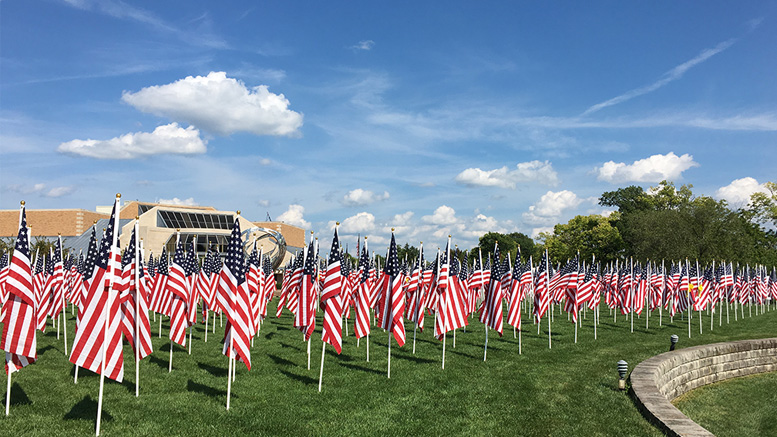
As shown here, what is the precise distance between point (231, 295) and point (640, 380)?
11.4m

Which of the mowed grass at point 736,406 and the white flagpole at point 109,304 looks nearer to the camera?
the white flagpole at point 109,304

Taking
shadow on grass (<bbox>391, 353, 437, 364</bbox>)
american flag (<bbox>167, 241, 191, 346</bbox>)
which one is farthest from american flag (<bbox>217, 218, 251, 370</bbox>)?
shadow on grass (<bbox>391, 353, 437, 364</bbox>)

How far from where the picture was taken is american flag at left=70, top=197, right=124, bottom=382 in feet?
34.8

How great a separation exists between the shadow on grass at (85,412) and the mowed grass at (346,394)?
0.04m

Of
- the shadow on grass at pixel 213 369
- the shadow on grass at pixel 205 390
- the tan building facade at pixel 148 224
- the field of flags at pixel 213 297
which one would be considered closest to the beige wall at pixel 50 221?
the tan building facade at pixel 148 224

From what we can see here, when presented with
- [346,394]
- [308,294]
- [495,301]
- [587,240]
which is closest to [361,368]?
[308,294]

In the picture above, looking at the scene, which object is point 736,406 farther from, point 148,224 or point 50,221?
point 50,221

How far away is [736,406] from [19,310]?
2148cm

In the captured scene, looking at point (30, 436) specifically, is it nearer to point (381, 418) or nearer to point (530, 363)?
point (381, 418)

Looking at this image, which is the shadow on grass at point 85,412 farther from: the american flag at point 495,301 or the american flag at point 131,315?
the american flag at point 495,301

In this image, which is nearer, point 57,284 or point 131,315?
point 131,315

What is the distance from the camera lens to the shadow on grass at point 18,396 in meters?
12.6

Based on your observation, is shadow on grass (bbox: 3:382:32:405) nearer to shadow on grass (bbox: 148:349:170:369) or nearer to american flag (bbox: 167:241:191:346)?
american flag (bbox: 167:241:191:346)

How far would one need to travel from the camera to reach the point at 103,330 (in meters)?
10.6
